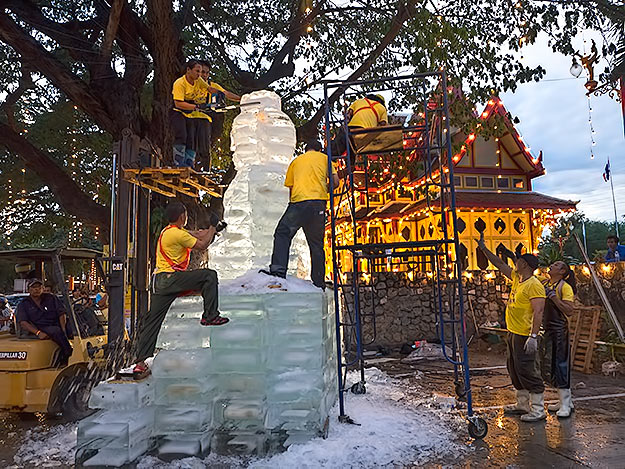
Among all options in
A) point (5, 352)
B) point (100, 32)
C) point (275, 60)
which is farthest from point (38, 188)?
point (5, 352)

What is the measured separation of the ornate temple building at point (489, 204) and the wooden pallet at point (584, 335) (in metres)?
5.46

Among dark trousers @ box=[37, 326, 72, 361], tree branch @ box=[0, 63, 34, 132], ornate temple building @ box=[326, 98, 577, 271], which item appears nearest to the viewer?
dark trousers @ box=[37, 326, 72, 361]

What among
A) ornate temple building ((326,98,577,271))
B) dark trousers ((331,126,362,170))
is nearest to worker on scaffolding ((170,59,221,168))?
dark trousers ((331,126,362,170))

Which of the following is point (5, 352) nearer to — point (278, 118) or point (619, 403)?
point (278, 118)

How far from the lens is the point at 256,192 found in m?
7.38

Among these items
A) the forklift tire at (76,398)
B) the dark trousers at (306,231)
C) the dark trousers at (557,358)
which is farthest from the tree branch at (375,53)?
the forklift tire at (76,398)

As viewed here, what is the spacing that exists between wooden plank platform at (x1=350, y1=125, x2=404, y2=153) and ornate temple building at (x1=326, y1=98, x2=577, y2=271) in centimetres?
891

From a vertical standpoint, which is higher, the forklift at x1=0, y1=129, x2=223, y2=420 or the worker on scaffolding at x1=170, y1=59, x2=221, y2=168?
the worker on scaffolding at x1=170, y1=59, x2=221, y2=168

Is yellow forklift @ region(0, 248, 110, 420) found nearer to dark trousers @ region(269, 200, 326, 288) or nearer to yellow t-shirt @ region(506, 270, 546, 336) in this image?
dark trousers @ region(269, 200, 326, 288)

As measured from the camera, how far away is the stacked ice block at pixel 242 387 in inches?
216

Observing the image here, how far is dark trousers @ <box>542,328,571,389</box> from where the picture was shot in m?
6.73

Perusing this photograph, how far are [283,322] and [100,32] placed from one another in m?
9.33

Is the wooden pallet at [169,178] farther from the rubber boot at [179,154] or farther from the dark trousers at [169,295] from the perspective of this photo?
the dark trousers at [169,295]

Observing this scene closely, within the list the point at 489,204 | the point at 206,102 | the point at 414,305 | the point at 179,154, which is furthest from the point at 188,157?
the point at 489,204
